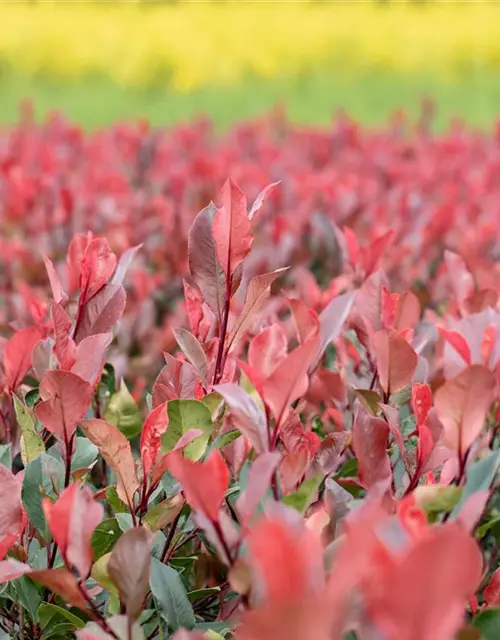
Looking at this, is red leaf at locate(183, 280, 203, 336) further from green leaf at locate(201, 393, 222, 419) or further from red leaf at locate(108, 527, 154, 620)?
red leaf at locate(108, 527, 154, 620)

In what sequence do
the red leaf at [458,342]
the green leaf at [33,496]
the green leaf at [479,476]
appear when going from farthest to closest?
the red leaf at [458,342]
the green leaf at [33,496]
the green leaf at [479,476]

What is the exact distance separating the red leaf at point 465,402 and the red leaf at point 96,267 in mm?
515

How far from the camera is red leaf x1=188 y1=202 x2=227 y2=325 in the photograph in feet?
3.88

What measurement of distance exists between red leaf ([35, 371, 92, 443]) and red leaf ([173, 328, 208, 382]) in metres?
0.16

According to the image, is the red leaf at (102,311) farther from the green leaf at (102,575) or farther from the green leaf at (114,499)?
the green leaf at (102,575)

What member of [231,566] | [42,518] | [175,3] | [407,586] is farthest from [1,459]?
[175,3]

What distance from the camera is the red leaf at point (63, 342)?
119cm

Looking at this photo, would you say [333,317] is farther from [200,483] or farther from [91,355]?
[200,483]

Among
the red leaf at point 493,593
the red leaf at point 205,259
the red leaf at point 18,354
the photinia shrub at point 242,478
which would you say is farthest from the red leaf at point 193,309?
the red leaf at point 493,593

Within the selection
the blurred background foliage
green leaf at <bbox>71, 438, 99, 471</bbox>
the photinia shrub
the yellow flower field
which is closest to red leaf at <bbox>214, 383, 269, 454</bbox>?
the photinia shrub

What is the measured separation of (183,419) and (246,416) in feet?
0.43

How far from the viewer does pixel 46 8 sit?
15320 millimetres

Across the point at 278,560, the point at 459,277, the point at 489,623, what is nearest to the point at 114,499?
the point at 489,623

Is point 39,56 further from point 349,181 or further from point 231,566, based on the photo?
point 231,566
